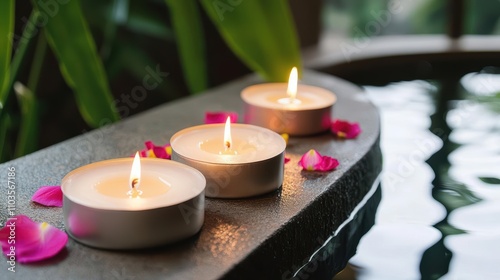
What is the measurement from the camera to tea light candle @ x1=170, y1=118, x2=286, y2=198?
0.93 meters

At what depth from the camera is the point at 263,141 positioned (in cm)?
103

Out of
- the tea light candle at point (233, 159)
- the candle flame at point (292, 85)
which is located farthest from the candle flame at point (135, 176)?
the candle flame at point (292, 85)

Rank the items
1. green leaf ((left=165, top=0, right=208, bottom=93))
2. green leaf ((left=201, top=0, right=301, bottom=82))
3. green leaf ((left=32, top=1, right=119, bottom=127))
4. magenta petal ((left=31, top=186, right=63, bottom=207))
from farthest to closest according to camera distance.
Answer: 1. green leaf ((left=165, top=0, right=208, bottom=93))
2. green leaf ((left=201, top=0, right=301, bottom=82))
3. green leaf ((left=32, top=1, right=119, bottom=127))
4. magenta petal ((left=31, top=186, right=63, bottom=207))

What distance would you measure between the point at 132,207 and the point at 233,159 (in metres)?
0.21

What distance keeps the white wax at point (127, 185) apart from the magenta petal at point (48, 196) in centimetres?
8

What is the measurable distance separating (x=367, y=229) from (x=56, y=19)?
0.61 metres

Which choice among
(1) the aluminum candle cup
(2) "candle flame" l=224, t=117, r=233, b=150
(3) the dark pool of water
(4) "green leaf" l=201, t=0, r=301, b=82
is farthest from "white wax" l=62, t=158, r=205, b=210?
(4) "green leaf" l=201, t=0, r=301, b=82

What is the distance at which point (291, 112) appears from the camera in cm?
122

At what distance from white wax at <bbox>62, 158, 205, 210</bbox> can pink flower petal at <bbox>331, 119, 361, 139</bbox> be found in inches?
17.7

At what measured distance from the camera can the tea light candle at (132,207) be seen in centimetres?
77

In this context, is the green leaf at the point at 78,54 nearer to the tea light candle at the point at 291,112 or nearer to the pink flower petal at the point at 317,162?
the tea light candle at the point at 291,112

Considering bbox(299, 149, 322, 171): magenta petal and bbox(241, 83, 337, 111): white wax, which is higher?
bbox(241, 83, 337, 111): white wax

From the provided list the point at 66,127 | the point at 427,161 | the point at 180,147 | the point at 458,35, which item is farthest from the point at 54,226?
the point at 458,35

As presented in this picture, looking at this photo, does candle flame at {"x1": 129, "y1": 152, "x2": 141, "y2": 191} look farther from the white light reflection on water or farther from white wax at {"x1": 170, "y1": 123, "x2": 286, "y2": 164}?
the white light reflection on water
